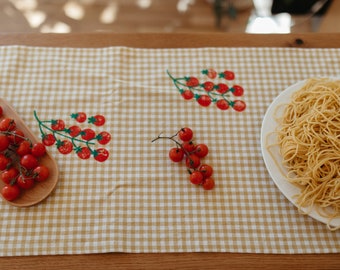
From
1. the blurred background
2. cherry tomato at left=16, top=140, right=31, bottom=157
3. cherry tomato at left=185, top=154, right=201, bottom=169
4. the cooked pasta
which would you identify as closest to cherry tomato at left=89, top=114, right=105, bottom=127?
cherry tomato at left=16, top=140, right=31, bottom=157

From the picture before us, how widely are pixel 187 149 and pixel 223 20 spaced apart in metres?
1.30

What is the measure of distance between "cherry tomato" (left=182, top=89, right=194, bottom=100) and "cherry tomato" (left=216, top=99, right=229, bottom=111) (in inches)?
3.6

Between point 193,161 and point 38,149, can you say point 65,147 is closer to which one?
point 38,149

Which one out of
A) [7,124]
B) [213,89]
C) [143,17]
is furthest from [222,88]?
[143,17]

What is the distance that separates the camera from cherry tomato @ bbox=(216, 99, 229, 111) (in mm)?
1185

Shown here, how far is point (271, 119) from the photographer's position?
1097mm

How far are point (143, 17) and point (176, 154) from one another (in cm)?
133

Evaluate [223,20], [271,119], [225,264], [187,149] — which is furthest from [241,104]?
[223,20]

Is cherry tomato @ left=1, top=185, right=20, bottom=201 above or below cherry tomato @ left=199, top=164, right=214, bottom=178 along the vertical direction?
below

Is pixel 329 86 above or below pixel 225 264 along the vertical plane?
above

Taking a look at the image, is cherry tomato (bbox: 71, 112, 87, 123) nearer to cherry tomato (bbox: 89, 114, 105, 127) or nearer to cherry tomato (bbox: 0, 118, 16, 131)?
cherry tomato (bbox: 89, 114, 105, 127)

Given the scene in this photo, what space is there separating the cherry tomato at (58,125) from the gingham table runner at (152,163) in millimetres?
19

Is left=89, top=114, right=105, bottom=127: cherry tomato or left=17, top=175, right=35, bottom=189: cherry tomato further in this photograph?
left=89, top=114, right=105, bottom=127: cherry tomato

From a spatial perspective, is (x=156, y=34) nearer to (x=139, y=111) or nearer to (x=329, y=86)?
(x=139, y=111)
